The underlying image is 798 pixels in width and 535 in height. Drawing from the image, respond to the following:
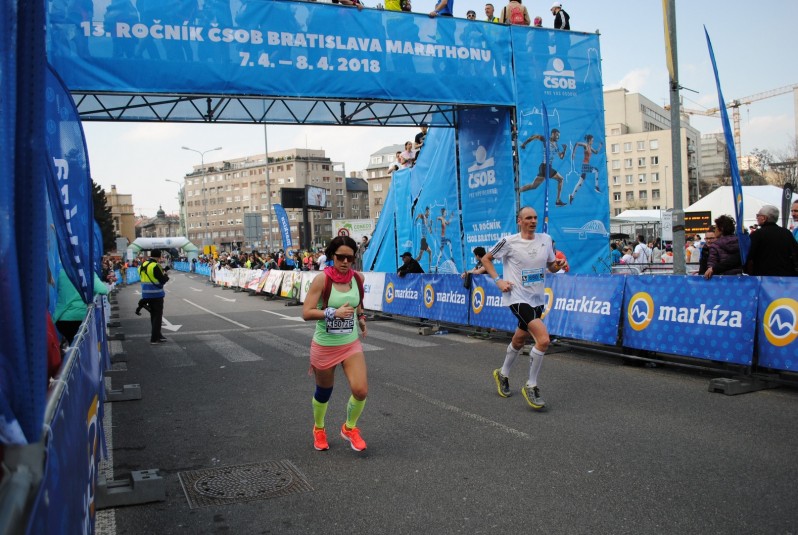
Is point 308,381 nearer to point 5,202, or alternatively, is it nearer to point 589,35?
point 5,202

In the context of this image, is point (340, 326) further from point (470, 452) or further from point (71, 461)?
point (71, 461)

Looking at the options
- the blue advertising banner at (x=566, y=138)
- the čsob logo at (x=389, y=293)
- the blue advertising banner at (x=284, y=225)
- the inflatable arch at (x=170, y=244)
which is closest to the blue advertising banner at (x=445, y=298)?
the čsob logo at (x=389, y=293)

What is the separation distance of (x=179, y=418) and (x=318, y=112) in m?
10.8

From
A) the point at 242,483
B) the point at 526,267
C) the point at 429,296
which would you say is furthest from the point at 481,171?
the point at 242,483

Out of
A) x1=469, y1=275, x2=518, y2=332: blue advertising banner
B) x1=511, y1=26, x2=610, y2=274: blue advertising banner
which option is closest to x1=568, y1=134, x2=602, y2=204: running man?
x1=511, y1=26, x2=610, y2=274: blue advertising banner

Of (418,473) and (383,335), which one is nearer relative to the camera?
(418,473)

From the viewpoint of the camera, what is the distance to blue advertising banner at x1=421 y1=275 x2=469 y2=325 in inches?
508

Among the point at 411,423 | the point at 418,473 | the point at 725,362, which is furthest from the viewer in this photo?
the point at 725,362

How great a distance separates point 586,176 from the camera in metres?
16.9

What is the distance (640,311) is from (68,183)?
7120 millimetres

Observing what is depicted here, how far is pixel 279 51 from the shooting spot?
13.4m

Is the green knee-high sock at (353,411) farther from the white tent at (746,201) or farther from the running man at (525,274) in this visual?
the white tent at (746,201)

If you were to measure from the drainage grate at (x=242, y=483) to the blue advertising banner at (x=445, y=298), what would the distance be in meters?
8.04

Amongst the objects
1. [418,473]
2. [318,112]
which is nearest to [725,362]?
[418,473]
